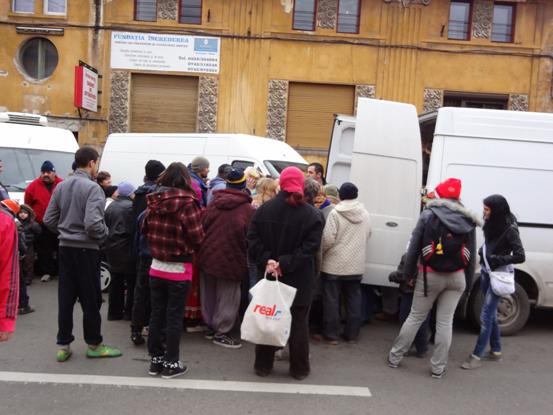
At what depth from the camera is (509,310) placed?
6.09 m

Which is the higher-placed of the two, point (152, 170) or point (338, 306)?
point (152, 170)

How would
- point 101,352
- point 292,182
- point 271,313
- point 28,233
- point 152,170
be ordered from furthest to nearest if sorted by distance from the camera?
point 28,233 → point 152,170 → point 101,352 → point 292,182 → point 271,313

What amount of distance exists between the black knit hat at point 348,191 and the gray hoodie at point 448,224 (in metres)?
0.97

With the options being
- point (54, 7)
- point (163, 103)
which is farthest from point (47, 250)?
point (54, 7)

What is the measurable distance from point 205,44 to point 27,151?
7.94 meters

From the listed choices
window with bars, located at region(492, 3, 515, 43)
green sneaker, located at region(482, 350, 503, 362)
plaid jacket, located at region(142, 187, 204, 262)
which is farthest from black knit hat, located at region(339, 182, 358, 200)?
window with bars, located at region(492, 3, 515, 43)

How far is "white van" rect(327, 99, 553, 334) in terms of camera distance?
585cm

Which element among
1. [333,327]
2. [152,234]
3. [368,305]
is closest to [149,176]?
[152,234]

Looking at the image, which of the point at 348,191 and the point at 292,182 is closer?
the point at 292,182

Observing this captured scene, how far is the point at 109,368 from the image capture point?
4691 millimetres

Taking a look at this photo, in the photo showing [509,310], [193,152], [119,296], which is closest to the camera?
[509,310]

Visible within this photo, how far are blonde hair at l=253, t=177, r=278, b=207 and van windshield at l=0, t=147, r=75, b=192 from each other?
4.58 m

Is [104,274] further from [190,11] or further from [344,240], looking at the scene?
[190,11]

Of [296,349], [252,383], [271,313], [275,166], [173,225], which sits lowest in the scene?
[252,383]
